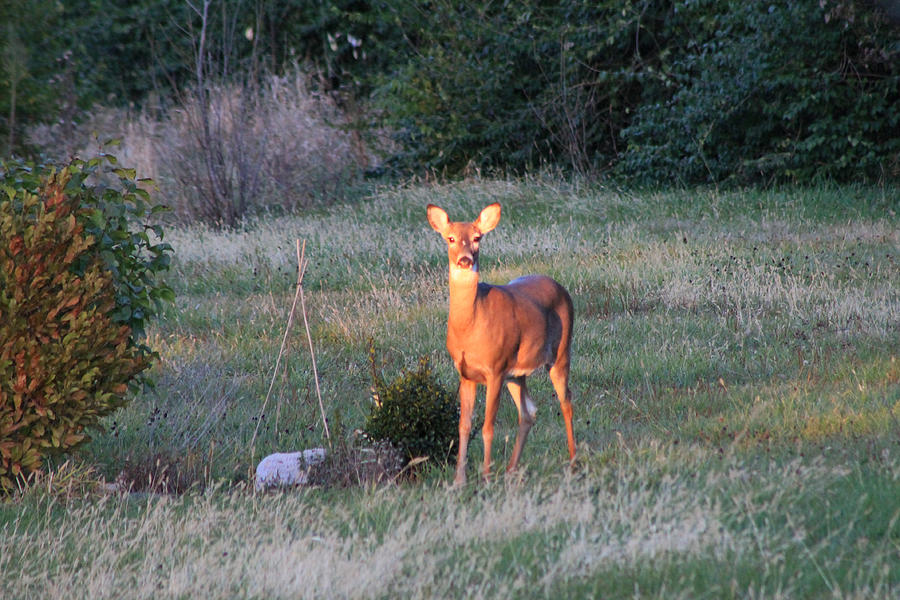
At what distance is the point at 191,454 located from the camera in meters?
6.46

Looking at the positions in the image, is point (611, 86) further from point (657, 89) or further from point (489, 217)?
point (489, 217)

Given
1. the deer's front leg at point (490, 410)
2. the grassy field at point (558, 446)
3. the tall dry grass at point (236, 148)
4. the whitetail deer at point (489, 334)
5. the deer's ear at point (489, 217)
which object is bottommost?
the grassy field at point (558, 446)

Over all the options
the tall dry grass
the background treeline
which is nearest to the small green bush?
the background treeline

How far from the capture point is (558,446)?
21.0ft

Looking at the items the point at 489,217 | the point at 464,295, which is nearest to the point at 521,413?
the point at 464,295

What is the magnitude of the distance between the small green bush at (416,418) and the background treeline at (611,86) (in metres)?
9.82

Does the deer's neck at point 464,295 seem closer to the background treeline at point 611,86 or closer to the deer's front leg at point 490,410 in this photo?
Answer: the deer's front leg at point 490,410

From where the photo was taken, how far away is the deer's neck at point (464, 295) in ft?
17.8

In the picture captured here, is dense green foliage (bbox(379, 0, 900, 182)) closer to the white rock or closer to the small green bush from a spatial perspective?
the small green bush

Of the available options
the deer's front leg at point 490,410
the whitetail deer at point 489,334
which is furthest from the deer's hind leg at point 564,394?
the deer's front leg at point 490,410

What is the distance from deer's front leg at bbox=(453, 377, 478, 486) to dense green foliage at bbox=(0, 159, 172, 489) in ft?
6.22

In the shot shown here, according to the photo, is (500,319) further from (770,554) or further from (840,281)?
(840,281)

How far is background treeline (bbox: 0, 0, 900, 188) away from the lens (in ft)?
58.0

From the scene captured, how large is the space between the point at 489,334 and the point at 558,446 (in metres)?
1.33
